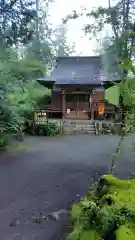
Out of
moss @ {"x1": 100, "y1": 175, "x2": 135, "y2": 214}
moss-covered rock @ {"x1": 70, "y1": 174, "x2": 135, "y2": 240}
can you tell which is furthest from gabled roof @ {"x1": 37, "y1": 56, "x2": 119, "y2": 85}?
moss-covered rock @ {"x1": 70, "y1": 174, "x2": 135, "y2": 240}

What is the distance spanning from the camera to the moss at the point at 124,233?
6.93ft

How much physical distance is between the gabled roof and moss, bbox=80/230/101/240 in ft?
39.2

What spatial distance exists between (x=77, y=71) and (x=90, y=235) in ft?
47.8

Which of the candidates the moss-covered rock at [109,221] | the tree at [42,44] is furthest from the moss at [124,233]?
the tree at [42,44]

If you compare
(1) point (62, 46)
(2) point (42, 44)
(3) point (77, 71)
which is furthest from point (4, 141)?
(1) point (62, 46)

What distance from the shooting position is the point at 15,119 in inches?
322

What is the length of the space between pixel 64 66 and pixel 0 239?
15182 mm

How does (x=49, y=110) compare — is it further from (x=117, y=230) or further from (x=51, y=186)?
(x=117, y=230)

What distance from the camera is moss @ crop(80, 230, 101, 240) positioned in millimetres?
2369

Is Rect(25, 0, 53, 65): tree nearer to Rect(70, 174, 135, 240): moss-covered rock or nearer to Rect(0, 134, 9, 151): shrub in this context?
Rect(0, 134, 9, 151): shrub

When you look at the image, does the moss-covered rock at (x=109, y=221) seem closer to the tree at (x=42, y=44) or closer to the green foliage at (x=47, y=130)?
the green foliage at (x=47, y=130)

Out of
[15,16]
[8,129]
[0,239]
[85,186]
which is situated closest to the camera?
[0,239]

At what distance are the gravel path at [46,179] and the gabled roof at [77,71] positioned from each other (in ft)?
16.0

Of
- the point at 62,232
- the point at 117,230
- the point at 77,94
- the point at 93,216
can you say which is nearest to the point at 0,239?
the point at 62,232
